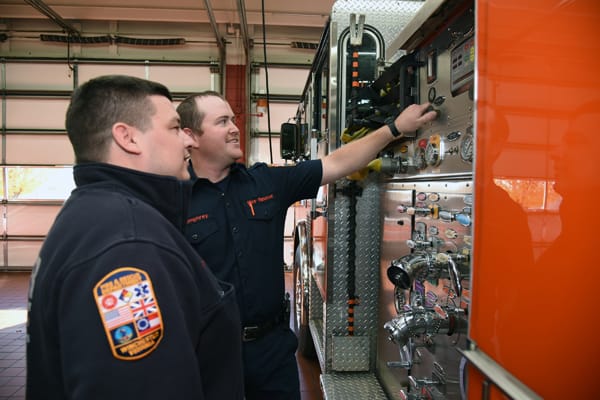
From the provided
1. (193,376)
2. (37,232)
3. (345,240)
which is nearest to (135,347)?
(193,376)

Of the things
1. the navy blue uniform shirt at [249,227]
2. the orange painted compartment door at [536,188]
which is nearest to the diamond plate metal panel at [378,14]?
the navy blue uniform shirt at [249,227]

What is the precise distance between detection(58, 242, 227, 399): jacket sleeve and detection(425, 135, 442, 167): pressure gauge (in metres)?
1.41

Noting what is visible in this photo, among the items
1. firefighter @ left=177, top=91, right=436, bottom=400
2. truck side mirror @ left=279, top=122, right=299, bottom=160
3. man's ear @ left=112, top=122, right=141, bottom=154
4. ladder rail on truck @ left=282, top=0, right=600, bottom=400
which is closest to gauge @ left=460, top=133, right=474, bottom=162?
ladder rail on truck @ left=282, top=0, right=600, bottom=400

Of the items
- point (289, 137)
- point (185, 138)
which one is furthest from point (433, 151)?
point (289, 137)

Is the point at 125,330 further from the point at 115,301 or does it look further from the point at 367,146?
the point at 367,146

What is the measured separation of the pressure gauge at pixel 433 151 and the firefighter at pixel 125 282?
120 cm

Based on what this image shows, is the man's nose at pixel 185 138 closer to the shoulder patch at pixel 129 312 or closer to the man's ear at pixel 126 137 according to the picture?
the man's ear at pixel 126 137

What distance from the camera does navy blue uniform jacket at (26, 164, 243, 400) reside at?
0.81m

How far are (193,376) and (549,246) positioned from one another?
104 centimetres

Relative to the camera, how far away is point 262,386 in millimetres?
2295

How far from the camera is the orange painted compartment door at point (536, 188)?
1.12 metres

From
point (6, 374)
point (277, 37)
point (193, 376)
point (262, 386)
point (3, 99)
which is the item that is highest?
point (277, 37)

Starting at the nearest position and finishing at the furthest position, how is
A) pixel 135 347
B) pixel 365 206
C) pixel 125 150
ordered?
1. pixel 135 347
2. pixel 125 150
3. pixel 365 206

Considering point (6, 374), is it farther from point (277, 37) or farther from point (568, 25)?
point (277, 37)
